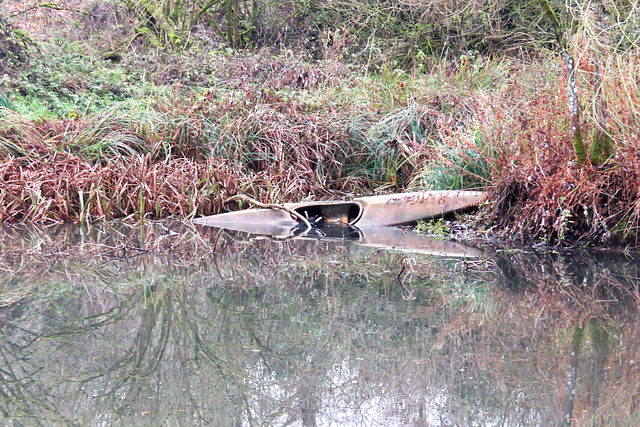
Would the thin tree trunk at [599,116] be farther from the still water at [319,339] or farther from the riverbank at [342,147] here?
the still water at [319,339]

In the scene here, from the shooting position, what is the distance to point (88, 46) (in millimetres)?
13359

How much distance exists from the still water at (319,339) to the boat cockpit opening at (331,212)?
2056 mm

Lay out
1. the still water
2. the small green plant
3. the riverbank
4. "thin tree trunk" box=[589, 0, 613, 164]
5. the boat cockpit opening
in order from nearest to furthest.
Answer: the still water → "thin tree trunk" box=[589, 0, 613, 164] → the riverbank → the small green plant → the boat cockpit opening

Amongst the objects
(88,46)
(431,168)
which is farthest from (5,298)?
(88,46)

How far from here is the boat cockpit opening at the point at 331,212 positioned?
7.32m

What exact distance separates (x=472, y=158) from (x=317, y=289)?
317 centimetres

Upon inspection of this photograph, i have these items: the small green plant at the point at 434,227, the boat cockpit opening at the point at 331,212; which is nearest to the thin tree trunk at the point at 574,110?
the small green plant at the point at 434,227

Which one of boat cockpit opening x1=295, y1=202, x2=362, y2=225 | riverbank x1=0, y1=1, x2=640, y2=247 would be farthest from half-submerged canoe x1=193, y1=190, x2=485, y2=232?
riverbank x1=0, y1=1, x2=640, y2=247

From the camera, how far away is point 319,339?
3172 mm

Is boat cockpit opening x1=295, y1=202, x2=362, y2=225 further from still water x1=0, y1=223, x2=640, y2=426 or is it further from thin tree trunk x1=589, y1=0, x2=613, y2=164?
thin tree trunk x1=589, y1=0, x2=613, y2=164

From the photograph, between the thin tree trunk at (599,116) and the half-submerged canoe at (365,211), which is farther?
the half-submerged canoe at (365,211)

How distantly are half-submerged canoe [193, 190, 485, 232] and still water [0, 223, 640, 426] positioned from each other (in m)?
1.37

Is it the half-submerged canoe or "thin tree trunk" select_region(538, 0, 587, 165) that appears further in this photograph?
the half-submerged canoe

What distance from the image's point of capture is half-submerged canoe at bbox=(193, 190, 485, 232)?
6578mm
